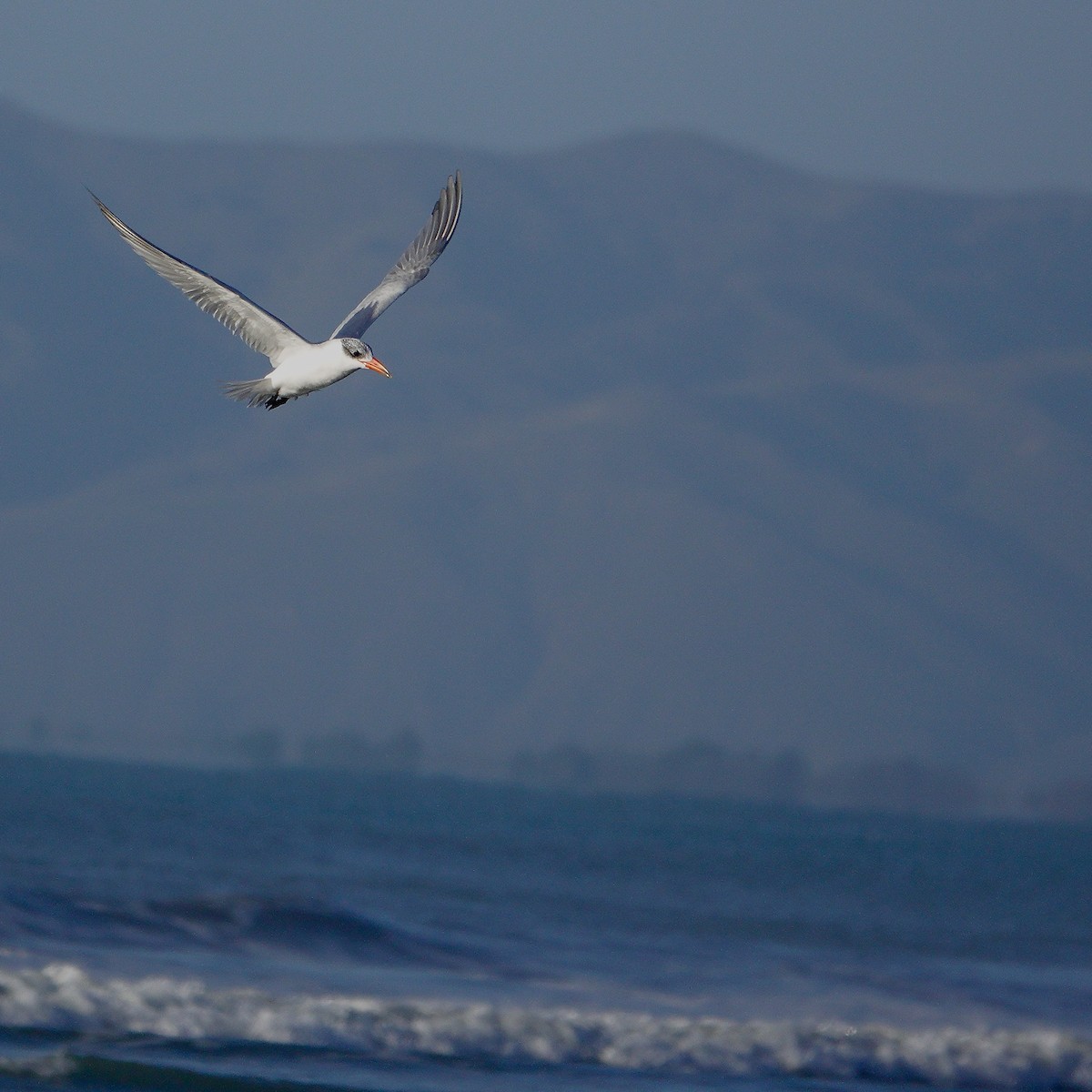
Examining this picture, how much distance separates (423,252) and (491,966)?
10.2 metres

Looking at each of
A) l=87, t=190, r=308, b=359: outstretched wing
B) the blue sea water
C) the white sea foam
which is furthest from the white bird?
the white sea foam

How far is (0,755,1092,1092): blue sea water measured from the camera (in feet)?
51.0

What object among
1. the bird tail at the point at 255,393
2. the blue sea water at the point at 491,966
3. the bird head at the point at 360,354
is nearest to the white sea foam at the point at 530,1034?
the blue sea water at the point at 491,966

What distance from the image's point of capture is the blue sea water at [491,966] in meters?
15.5

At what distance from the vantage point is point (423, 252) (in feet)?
41.6

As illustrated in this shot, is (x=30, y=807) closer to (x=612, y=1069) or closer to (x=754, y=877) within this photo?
(x=754, y=877)

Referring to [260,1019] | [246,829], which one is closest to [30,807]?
[246,829]

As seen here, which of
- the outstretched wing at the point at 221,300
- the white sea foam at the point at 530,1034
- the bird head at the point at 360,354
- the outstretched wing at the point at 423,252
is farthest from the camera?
the white sea foam at the point at 530,1034

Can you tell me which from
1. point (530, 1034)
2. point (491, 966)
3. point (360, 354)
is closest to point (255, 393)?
point (360, 354)

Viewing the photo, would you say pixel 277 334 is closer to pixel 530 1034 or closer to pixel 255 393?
pixel 255 393

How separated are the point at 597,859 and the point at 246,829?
7322 millimetres

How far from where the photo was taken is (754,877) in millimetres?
39375

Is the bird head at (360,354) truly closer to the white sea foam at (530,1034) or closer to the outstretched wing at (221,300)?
the outstretched wing at (221,300)

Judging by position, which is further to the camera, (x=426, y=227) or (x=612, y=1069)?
(x=612, y=1069)
